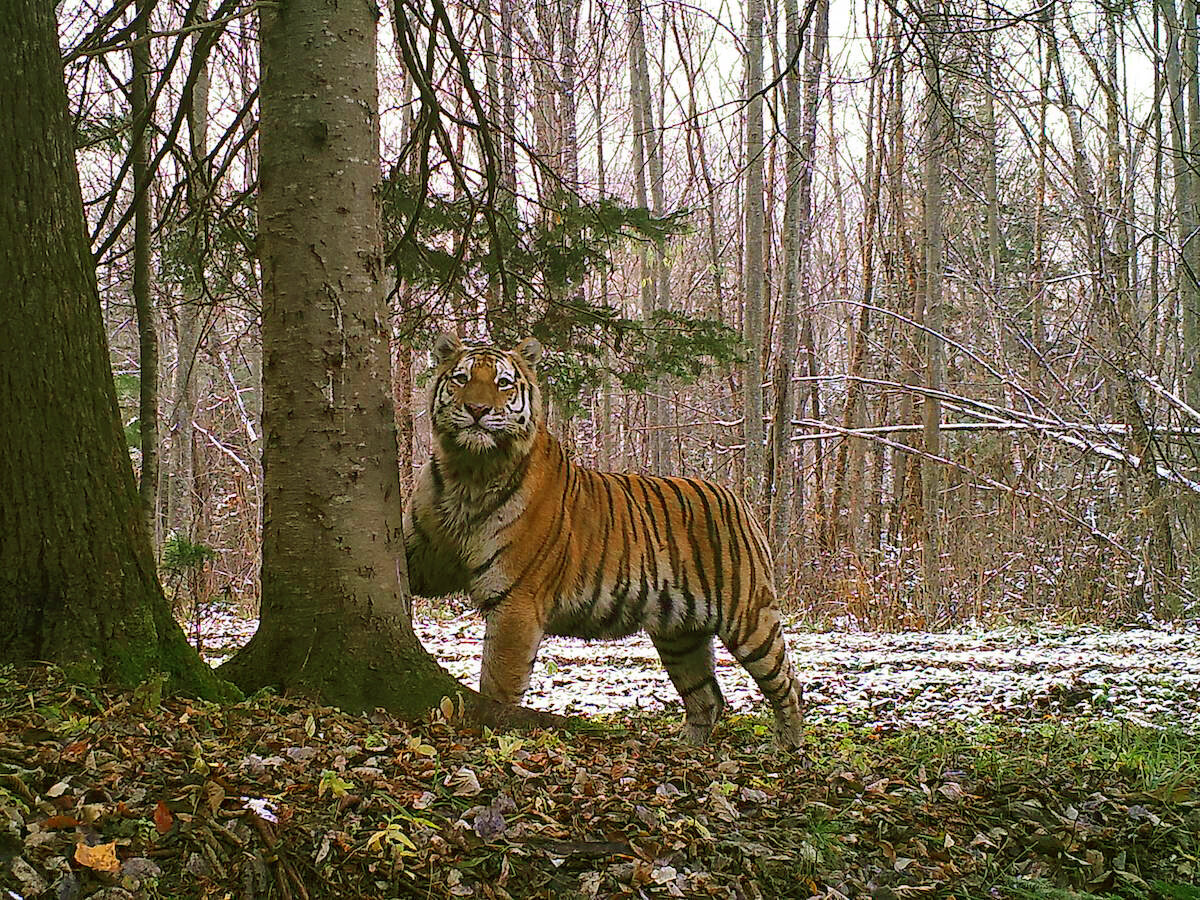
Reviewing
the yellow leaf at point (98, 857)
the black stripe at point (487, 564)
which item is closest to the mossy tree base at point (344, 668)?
the black stripe at point (487, 564)

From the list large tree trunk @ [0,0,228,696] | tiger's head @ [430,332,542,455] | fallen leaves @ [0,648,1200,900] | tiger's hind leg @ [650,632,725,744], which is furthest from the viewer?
tiger's hind leg @ [650,632,725,744]

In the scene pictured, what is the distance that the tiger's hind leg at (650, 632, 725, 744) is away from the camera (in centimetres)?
557

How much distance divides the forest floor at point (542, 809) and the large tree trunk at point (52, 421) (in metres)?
0.20

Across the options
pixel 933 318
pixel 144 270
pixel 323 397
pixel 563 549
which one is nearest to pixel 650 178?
pixel 933 318

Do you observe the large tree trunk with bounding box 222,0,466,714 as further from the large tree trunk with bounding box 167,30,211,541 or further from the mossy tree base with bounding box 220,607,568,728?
the large tree trunk with bounding box 167,30,211,541

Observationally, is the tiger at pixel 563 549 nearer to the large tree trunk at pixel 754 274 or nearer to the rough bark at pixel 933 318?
the large tree trunk at pixel 754 274

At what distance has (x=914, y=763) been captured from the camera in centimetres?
438

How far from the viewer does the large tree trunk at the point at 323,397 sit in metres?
3.83

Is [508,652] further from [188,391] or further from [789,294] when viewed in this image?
[188,391]

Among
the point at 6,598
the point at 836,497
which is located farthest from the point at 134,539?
the point at 836,497

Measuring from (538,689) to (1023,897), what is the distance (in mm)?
4100

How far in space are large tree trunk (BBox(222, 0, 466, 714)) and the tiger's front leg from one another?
0.49m

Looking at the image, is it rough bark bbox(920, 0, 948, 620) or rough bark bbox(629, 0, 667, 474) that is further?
rough bark bbox(629, 0, 667, 474)

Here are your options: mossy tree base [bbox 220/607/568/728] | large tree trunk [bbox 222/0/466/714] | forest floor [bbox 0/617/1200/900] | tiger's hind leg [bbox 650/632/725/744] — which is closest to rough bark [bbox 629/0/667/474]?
tiger's hind leg [bbox 650/632/725/744]
